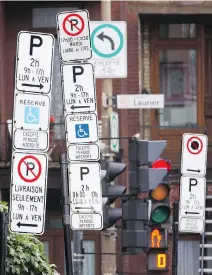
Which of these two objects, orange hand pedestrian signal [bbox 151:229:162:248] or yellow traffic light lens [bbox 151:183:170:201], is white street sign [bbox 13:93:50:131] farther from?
orange hand pedestrian signal [bbox 151:229:162:248]

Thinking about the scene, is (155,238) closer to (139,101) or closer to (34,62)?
(139,101)

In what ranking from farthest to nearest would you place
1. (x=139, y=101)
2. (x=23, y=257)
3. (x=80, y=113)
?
1. (x=139, y=101)
2. (x=23, y=257)
3. (x=80, y=113)

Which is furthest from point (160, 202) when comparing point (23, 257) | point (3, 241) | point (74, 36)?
point (3, 241)

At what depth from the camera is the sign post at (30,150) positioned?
→ 8109 mm

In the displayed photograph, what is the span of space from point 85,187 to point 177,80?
14.3 metres

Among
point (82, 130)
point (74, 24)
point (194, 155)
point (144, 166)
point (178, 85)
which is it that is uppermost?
point (74, 24)

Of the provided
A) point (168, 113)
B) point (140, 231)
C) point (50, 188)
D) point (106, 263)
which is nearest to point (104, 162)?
point (140, 231)

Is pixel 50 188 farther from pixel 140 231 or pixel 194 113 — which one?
pixel 140 231

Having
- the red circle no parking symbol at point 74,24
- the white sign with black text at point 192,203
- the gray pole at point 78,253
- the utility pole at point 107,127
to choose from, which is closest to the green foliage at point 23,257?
the gray pole at point 78,253

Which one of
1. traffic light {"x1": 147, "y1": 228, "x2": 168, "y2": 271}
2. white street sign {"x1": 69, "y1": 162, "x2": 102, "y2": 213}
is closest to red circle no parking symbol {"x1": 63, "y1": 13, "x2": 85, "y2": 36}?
white street sign {"x1": 69, "y1": 162, "x2": 102, "y2": 213}

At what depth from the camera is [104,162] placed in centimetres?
1295

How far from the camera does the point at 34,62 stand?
8242mm

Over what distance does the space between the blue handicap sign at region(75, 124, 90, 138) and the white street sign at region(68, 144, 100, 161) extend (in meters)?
0.09

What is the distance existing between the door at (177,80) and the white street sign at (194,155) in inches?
398
